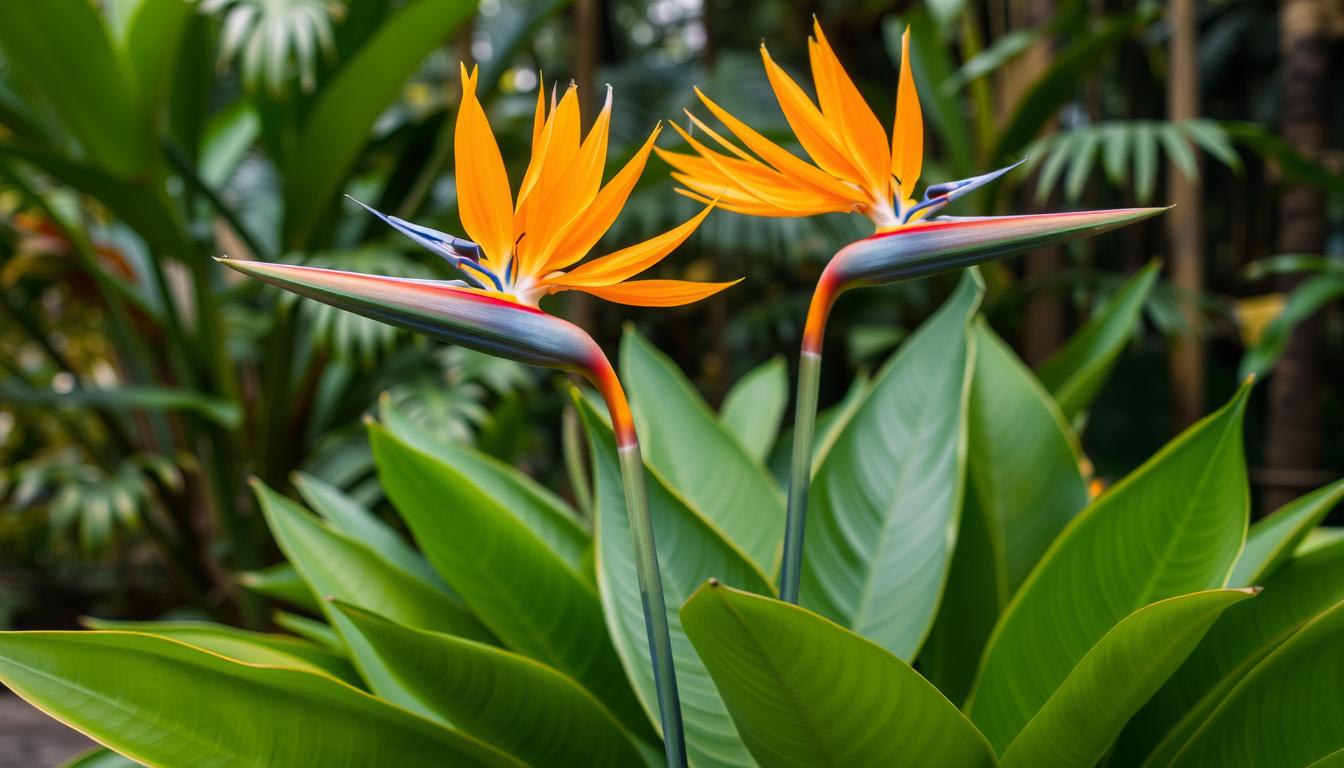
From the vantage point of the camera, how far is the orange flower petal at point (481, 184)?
0.28 m

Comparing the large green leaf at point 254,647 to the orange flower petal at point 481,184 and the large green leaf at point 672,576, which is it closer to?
the large green leaf at point 672,576

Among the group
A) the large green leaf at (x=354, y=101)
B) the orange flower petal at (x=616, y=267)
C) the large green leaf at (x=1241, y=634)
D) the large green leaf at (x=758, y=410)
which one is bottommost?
the large green leaf at (x=1241, y=634)

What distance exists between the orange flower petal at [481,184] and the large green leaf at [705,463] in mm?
287

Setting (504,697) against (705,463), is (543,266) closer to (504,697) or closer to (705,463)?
(504,697)

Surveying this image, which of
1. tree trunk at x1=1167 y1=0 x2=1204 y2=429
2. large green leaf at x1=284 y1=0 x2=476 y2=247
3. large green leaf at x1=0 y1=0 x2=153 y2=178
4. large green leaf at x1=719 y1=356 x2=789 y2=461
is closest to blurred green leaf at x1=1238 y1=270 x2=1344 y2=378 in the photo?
tree trunk at x1=1167 y1=0 x2=1204 y2=429

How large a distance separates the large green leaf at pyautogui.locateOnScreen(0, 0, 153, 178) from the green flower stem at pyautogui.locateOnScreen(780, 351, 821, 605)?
1041mm

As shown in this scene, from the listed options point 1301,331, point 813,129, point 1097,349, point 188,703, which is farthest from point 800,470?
point 1301,331

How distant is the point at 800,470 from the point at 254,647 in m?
0.33

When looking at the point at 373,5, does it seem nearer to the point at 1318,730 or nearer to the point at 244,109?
the point at 244,109

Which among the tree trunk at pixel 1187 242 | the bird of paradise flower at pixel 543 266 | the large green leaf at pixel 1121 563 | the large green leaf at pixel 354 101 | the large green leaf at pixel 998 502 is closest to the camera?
the bird of paradise flower at pixel 543 266

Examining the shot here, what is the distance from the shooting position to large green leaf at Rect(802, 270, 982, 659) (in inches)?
17.5

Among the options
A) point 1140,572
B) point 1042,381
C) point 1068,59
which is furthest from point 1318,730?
point 1068,59

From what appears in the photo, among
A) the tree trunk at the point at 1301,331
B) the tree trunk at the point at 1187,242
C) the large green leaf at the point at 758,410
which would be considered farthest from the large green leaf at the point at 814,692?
the tree trunk at the point at 1187,242

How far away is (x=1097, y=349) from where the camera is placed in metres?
0.76
